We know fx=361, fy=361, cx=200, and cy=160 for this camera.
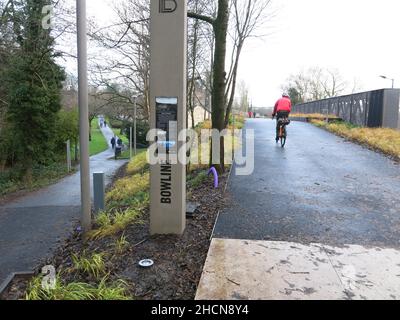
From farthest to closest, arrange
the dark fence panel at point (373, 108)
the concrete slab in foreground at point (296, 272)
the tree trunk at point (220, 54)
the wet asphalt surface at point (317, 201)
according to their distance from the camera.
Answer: the dark fence panel at point (373, 108) → the tree trunk at point (220, 54) → the wet asphalt surface at point (317, 201) → the concrete slab in foreground at point (296, 272)

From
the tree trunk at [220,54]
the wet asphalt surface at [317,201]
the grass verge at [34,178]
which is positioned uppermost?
the tree trunk at [220,54]

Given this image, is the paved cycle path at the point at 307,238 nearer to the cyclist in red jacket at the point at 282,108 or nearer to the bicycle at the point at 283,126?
the bicycle at the point at 283,126

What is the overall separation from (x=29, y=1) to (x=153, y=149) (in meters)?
14.6

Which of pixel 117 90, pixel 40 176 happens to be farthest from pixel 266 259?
pixel 117 90

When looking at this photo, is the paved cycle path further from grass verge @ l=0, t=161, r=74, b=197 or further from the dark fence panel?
grass verge @ l=0, t=161, r=74, b=197

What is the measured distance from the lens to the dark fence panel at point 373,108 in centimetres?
1520

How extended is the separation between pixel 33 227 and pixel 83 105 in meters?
5.21

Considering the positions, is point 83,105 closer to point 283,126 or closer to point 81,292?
point 81,292

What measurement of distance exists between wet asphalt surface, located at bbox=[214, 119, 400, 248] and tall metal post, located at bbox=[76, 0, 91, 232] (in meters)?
2.15

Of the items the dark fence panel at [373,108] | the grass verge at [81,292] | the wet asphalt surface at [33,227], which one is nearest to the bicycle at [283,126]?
the dark fence panel at [373,108]

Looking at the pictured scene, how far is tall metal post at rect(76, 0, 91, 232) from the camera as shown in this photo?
17.6 feet

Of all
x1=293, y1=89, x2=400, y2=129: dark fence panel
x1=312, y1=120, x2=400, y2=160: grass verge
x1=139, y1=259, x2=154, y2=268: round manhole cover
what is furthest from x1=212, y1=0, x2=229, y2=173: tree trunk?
x1=293, y1=89, x2=400, y2=129: dark fence panel

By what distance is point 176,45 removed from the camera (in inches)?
171

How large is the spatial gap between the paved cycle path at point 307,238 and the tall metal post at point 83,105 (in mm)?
2156
